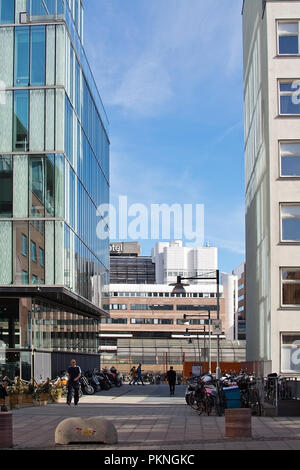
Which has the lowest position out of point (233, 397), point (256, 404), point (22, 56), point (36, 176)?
point (256, 404)

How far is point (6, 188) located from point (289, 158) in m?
13.5

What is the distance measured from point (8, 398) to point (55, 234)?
1133cm

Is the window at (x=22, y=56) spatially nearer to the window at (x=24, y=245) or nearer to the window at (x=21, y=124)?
the window at (x=21, y=124)

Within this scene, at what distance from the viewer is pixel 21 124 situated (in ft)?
124

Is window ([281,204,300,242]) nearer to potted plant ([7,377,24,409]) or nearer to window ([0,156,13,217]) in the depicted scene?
window ([0,156,13,217])

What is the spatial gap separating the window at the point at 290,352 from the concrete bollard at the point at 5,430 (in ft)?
71.3

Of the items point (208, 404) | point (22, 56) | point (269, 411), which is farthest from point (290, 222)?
point (22, 56)

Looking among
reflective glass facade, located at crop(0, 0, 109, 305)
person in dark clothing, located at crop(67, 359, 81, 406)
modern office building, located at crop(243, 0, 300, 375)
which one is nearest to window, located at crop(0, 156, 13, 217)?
reflective glass facade, located at crop(0, 0, 109, 305)

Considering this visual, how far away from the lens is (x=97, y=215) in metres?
52.2

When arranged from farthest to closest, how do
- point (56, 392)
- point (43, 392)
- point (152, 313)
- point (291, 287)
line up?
point (152, 313) → point (291, 287) → point (56, 392) → point (43, 392)

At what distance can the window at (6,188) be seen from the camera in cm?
3712

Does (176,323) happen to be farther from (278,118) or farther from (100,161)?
(278,118)

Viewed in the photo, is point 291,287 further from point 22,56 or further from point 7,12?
point 7,12

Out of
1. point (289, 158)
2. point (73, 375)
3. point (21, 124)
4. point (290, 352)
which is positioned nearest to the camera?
point (73, 375)
